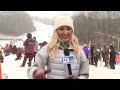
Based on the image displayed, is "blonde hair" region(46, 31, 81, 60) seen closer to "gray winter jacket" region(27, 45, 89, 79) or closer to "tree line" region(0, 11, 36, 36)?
"gray winter jacket" region(27, 45, 89, 79)

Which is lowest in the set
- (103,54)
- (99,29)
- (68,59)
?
(103,54)

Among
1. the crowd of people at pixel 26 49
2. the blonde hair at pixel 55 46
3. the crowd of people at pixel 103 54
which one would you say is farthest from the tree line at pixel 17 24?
the blonde hair at pixel 55 46

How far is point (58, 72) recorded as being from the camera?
160cm

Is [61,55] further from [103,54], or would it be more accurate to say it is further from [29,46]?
[103,54]

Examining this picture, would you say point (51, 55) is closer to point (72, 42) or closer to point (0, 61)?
point (72, 42)

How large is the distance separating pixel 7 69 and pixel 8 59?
0.90 metres

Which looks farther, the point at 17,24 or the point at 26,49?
the point at 17,24

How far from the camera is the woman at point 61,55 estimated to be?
158 centimetres

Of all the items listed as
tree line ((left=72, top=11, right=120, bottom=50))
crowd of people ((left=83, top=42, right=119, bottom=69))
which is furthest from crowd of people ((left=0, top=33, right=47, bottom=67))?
crowd of people ((left=83, top=42, right=119, bottom=69))

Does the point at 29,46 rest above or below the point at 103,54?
above

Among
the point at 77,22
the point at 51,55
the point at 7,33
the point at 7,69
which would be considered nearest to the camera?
the point at 51,55

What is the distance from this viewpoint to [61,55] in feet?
5.25

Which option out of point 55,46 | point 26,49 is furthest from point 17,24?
point 55,46
